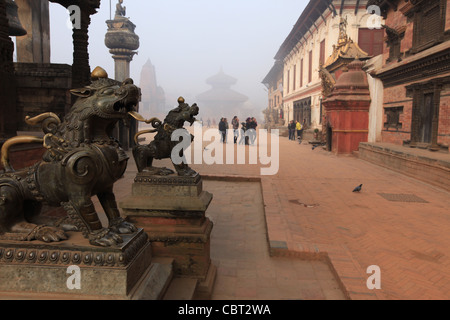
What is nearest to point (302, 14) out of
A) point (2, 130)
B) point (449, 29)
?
point (449, 29)

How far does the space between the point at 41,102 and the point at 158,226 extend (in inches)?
329

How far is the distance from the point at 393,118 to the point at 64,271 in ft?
44.9

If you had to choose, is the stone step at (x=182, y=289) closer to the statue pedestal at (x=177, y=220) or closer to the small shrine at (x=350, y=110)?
the statue pedestal at (x=177, y=220)

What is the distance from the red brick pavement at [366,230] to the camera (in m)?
3.20

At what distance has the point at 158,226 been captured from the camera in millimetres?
3412

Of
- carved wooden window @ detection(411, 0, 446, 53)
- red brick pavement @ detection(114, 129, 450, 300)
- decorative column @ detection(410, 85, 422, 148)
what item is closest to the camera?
red brick pavement @ detection(114, 129, 450, 300)

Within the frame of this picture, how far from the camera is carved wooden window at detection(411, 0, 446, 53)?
9.73 meters

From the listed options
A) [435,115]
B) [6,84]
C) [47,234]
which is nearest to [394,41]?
[435,115]

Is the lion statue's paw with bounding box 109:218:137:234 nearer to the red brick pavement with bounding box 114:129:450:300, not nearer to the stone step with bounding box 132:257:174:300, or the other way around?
the stone step with bounding box 132:257:174:300

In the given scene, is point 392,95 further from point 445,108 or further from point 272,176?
point 272,176

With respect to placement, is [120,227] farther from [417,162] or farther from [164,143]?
[417,162]

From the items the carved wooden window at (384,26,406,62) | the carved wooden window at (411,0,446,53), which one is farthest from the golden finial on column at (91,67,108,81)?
the carved wooden window at (384,26,406,62)

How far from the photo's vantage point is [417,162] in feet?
28.8

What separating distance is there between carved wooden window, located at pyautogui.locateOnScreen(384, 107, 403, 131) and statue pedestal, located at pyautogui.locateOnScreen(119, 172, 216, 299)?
11534 millimetres
